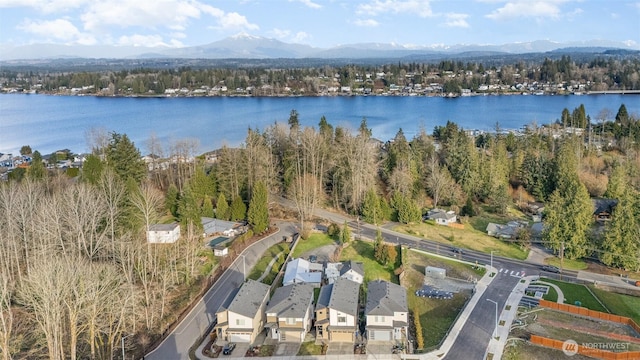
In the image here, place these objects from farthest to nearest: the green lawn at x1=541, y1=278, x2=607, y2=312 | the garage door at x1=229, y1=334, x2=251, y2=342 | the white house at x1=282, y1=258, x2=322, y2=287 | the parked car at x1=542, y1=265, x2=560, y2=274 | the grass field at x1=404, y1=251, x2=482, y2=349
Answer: the parked car at x1=542, y1=265, x2=560, y2=274
the white house at x1=282, y1=258, x2=322, y2=287
the green lawn at x1=541, y1=278, x2=607, y2=312
the grass field at x1=404, y1=251, x2=482, y2=349
the garage door at x1=229, y1=334, x2=251, y2=342

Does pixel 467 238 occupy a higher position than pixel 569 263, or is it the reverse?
pixel 467 238

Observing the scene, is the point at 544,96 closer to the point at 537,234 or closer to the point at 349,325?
the point at 537,234

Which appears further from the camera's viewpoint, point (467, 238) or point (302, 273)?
point (467, 238)

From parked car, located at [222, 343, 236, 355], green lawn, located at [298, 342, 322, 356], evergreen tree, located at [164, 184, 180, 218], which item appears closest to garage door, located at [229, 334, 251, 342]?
parked car, located at [222, 343, 236, 355]

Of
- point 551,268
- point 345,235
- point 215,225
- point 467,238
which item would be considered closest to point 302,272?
point 345,235

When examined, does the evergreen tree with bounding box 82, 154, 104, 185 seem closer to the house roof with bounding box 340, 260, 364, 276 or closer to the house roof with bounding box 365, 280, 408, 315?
the house roof with bounding box 340, 260, 364, 276

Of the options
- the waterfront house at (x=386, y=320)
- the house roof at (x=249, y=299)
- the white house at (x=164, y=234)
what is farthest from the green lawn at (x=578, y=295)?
the white house at (x=164, y=234)

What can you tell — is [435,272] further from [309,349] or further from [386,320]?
[309,349]

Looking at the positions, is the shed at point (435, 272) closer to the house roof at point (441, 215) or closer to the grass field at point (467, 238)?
the grass field at point (467, 238)
